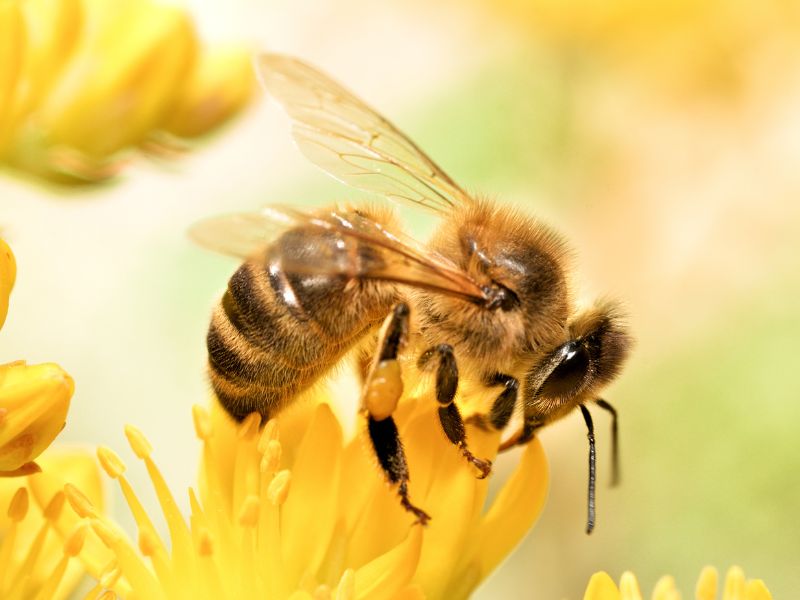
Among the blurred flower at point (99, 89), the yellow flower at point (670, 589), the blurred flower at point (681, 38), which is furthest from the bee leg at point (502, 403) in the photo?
the blurred flower at point (681, 38)

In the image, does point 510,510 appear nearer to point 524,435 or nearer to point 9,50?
point 524,435

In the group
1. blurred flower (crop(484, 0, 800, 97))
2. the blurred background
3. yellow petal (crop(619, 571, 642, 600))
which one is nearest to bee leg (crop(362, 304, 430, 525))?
yellow petal (crop(619, 571, 642, 600))

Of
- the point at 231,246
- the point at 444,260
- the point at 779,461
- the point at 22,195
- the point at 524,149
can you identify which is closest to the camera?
the point at 231,246

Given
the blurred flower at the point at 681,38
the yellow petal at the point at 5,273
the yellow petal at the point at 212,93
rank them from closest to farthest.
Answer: the yellow petal at the point at 5,273
the yellow petal at the point at 212,93
the blurred flower at the point at 681,38

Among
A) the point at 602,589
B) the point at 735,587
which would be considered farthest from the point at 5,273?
the point at 735,587

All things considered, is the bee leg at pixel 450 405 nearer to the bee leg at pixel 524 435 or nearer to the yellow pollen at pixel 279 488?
the bee leg at pixel 524 435

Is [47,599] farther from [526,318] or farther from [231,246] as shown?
[526,318]

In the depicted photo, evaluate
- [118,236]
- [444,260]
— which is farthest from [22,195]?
[444,260]
